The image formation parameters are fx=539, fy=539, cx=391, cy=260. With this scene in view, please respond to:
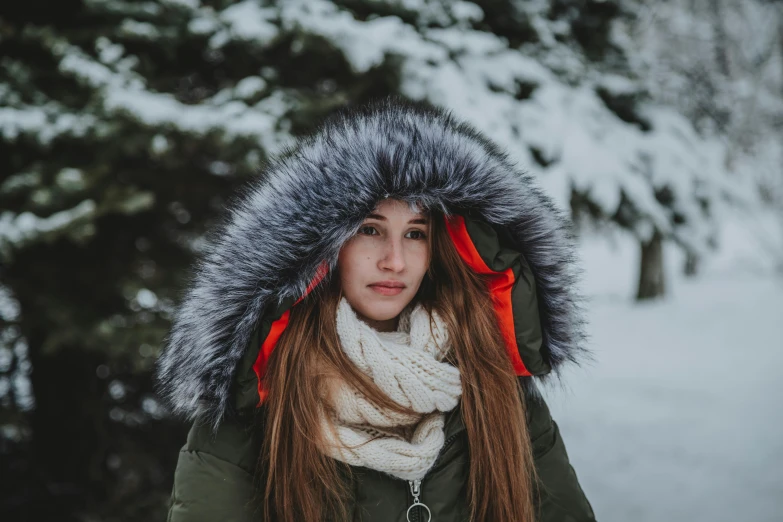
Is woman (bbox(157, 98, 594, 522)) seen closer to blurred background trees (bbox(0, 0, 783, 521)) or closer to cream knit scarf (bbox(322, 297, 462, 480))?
cream knit scarf (bbox(322, 297, 462, 480))

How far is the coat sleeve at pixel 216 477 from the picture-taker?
1.58 m

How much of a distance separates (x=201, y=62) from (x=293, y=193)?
8.17 ft

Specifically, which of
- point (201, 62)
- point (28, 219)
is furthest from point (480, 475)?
point (201, 62)

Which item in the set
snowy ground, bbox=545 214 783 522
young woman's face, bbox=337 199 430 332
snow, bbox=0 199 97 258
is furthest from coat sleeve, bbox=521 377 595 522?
snow, bbox=0 199 97 258

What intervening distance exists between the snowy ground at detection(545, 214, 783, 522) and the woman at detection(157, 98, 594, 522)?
13.2 inches

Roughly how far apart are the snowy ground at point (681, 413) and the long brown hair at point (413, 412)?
0.37 meters

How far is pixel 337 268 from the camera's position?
6.27 feet

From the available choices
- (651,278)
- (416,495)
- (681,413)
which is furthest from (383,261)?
(651,278)

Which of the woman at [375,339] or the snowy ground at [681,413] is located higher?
the woman at [375,339]

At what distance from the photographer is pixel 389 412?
1.75 m

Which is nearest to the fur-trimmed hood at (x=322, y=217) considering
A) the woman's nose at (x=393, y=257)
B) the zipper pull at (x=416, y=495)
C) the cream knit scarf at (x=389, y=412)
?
the woman's nose at (x=393, y=257)

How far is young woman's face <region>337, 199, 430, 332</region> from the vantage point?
5.90 feet

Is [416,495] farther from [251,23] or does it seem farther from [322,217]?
[251,23]

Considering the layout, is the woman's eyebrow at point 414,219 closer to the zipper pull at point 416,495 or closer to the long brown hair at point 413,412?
the long brown hair at point 413,412
